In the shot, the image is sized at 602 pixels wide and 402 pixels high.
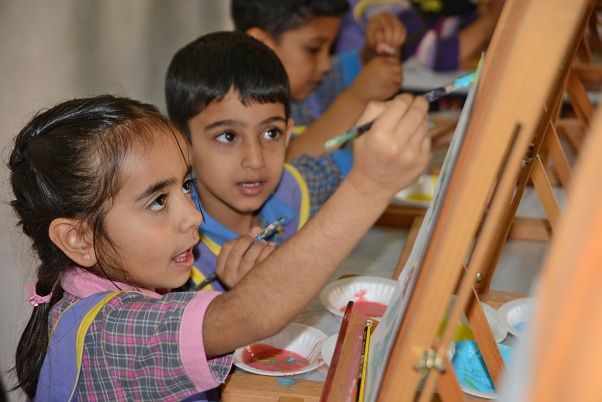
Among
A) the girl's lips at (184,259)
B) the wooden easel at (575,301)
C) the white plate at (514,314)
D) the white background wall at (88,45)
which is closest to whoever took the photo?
the wooden easel at (575,301)

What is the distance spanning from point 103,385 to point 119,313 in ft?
0.31

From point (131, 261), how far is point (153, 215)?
0.23 feet

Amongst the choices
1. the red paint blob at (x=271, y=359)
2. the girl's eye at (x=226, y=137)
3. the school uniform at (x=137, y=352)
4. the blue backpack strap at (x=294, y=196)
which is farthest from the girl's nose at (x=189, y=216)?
the blue backpack strap at (x=294, y=196)

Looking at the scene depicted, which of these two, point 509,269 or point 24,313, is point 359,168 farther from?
point 24,313

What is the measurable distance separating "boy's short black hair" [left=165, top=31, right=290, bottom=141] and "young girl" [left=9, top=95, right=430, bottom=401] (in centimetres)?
35

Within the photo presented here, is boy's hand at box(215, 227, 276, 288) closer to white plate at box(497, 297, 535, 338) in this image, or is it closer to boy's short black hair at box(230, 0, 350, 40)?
white plate at box(497, 297, 535, 338)

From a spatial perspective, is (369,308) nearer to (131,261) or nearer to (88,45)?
(131,261)

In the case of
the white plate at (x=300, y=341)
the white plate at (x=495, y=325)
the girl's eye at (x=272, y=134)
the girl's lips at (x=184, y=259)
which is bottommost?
the white plate at (x=300, y=341)

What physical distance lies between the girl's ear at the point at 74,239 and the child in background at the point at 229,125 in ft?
1.11

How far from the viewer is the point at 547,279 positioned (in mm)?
355

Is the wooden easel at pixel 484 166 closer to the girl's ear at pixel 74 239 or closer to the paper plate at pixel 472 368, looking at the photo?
the paper plate at pixel 472 368

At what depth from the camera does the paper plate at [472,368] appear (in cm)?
97


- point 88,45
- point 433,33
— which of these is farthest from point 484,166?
point 88,45

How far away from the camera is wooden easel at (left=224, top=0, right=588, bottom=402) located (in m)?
0.52
